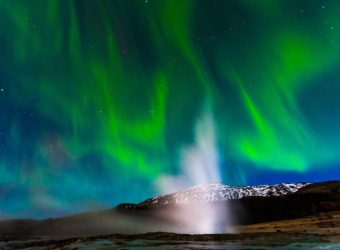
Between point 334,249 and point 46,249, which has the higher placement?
point 46,249

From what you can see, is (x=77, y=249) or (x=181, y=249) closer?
(x=181, y=249)

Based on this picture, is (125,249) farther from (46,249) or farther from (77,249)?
(46,249)

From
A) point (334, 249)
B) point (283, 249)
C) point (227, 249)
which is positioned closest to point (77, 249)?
point (227, 249)

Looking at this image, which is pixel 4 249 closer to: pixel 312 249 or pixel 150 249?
pixel 150 249

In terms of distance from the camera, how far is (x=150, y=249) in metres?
51.9

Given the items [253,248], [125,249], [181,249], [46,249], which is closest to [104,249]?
[125,249]

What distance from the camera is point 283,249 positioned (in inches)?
1800

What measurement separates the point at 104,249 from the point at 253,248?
66.6 ft

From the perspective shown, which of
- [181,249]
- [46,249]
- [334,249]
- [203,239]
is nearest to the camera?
[334,249]

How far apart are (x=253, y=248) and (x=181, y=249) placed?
9250 mm

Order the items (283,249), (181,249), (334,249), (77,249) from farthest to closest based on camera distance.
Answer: (77,249) → (181,249) → (283,249) → (334,249)

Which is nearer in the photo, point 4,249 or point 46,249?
point 46,249

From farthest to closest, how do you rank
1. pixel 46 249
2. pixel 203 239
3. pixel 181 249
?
1. pixel 203 239
2. pixel 46 249
3. pixel 181 249

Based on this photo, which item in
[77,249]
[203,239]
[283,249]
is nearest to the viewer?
[283,249]
